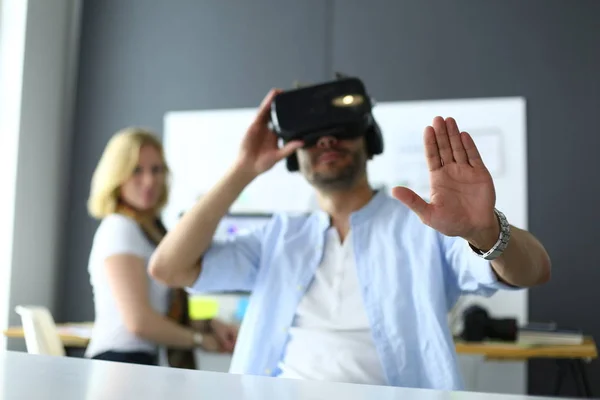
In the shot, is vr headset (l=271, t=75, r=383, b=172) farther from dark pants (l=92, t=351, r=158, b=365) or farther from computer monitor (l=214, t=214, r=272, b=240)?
computer monitor (l=214, t=214, r=272, b=240)

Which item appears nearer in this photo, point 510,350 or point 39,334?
point 39,334

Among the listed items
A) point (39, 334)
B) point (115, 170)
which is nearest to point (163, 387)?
point (39, 334)

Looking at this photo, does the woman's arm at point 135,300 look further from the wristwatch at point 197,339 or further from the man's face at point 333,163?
the man's face at point 333,163

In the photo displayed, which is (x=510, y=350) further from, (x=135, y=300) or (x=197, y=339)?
(x=135, y=300)

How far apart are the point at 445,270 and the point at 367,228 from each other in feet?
0.73

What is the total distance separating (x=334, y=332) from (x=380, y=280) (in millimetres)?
163

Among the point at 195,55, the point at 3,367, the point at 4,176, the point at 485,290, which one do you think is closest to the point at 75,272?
the point at 4,176

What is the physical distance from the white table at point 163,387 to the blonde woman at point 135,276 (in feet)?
3.99

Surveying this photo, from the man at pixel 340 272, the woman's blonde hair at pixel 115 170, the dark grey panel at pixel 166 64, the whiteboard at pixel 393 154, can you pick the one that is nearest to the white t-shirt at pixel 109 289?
the woman's blonde hair at pixel 115 170

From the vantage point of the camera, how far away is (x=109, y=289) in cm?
204

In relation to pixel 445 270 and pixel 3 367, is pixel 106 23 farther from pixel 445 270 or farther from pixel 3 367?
pixel 3 367

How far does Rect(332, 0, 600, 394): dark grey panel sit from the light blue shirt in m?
1.92

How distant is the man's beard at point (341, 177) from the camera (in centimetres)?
169

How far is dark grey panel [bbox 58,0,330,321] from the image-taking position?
3.95 m
